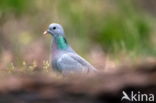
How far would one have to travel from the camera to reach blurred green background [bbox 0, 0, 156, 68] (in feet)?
40.9

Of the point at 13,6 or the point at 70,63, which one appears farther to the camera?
the point at 13,6

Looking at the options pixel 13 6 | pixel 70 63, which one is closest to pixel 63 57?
pixel 70 63

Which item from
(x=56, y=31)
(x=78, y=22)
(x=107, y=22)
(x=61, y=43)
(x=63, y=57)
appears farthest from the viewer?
(x=78, y=22)

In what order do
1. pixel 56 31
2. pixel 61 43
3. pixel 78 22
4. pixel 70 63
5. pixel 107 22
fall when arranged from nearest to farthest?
pixel 70 63 < pixel 61 43 < pixel 56 31 < pixel 107 22 < pixel 78 22

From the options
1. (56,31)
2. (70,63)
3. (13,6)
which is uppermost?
(13,6)

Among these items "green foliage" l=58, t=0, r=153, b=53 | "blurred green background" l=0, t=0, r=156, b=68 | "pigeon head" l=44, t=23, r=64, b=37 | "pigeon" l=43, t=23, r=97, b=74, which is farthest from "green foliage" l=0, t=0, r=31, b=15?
"pigeon" l=43, t=23, r=97, b=74

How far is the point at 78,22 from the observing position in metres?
14.2

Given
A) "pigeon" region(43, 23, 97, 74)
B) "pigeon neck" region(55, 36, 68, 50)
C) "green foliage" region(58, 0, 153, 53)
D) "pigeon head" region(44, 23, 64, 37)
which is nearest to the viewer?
"pigeon" region(43, 23, 97, 74)

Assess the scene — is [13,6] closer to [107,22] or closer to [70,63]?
[107,22]

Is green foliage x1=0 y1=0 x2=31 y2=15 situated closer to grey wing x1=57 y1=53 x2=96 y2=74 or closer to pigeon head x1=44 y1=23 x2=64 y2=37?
pigeon head x1=44 y1=23 x2=64 y2=37

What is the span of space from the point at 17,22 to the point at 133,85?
11.9 metres

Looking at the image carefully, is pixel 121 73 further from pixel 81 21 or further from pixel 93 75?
pixel 81 21

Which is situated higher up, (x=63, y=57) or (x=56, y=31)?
(x=56, y=31)

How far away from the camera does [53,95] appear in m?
2.78
